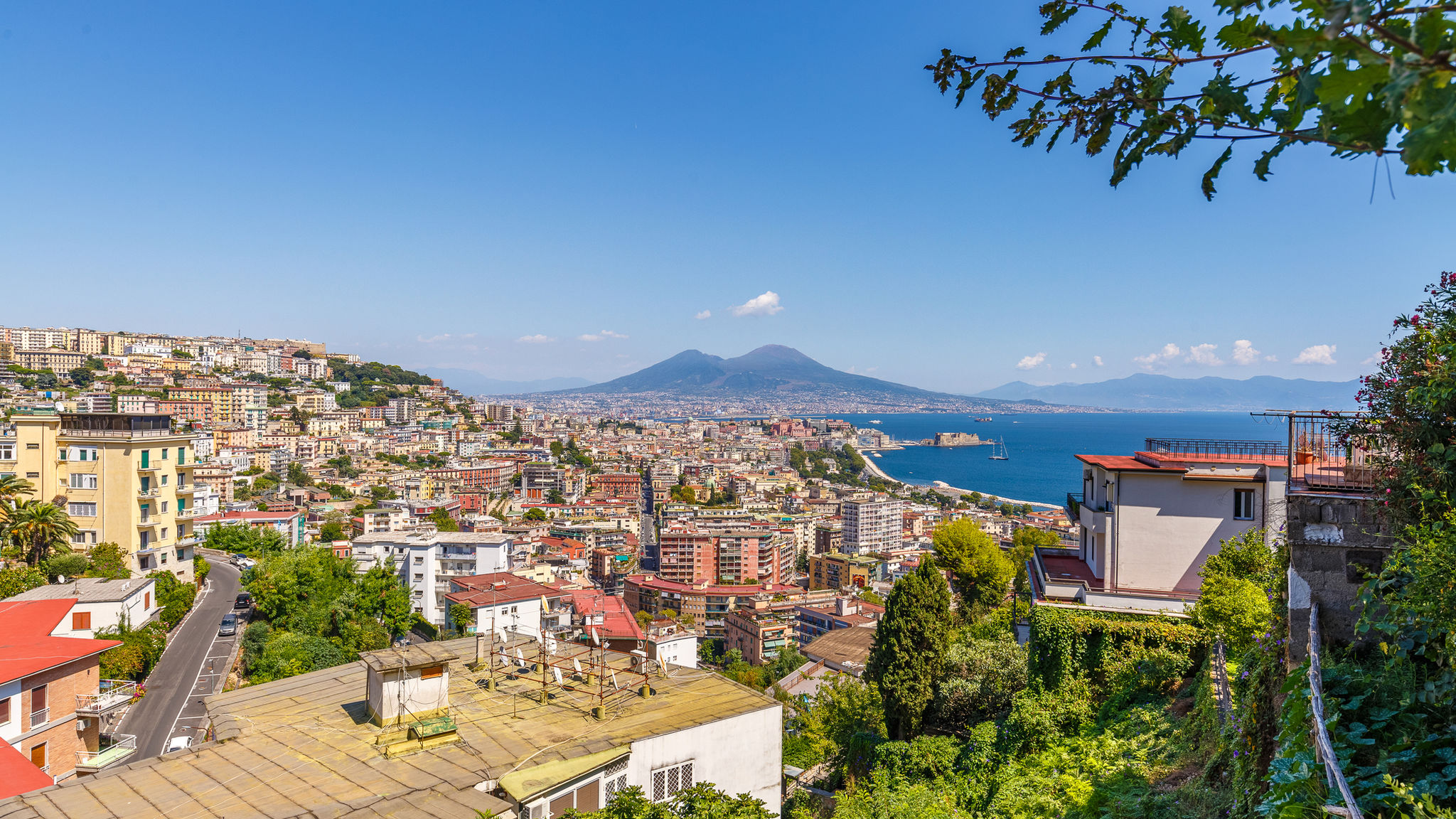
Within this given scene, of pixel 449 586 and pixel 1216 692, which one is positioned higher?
pixel 1216 692

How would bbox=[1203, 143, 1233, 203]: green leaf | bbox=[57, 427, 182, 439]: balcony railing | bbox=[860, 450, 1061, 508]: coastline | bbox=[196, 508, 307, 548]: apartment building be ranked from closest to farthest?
bbox=[1203, 143, 1233, 203]: green leaf < bbox=[57, 427, 182, 439]: balcony railing < bbox=[196, 508, 307, 548]: apartment building < bbox=[860, 450, 1061, 508]: coastline

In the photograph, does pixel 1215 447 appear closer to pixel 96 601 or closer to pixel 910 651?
pixel 910 651

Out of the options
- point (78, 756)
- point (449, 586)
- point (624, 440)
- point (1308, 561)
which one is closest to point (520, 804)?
point (1308, 561)

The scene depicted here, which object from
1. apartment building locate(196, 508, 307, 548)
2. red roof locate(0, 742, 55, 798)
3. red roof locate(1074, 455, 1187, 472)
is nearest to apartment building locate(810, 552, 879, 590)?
apartment building locate(196, 508, 307, 548)

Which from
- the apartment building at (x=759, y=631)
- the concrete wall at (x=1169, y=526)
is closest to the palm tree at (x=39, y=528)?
the concrete wall at (x=1169, y=526)

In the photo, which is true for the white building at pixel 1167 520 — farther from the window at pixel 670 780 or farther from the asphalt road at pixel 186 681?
the asphalt road at pixel 186 681

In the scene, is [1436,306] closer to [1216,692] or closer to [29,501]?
[1216,692]

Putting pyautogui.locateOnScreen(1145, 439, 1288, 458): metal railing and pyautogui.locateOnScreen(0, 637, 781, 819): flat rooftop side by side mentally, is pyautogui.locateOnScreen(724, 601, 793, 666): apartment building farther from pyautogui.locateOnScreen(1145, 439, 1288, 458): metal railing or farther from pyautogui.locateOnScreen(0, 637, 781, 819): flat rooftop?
pyautogui.locateOnScreen(0, 637, 781, 819): flat rooftop

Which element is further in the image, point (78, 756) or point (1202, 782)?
point (78, 756)
